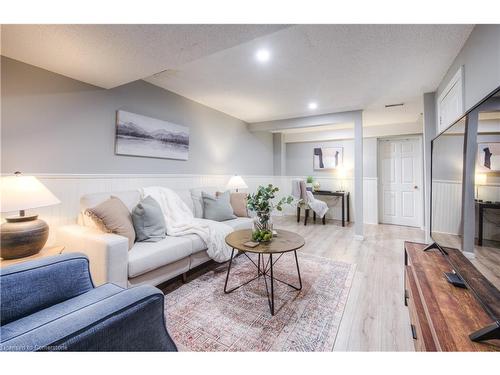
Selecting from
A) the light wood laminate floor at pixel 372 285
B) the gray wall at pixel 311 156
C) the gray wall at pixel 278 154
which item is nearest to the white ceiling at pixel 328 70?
the gray wall at pixel 311 156

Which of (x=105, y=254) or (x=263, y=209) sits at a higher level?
(x=263, y=209)

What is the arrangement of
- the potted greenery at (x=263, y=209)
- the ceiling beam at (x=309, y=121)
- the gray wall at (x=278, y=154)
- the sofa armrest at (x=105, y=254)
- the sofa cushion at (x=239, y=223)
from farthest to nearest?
1. the gray wall at (x=278, y=154)
2. the ceiling beam at (x=309, y=121)
3. the sofa cushion at (x=239, y=223)
4. the potted greenery at (x=263, y=209)
5. the sofa armrest at (x=105, y=254)

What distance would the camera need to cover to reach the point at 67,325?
578mm

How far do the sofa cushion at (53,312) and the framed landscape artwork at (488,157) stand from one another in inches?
70.6

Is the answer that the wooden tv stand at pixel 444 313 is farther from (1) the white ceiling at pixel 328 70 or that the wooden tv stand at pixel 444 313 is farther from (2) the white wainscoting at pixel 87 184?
(2) the white wainscoting at pixel 87 184

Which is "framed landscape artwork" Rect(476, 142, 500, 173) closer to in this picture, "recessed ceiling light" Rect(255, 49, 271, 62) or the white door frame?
"recessed ceiling light" Rect(255, 49, 271, 62)

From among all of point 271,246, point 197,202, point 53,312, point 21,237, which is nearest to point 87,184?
point 21,237

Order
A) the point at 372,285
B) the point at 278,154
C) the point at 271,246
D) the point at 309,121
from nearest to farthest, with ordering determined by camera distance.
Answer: the point at 271,246
the point at 372,285
the point at 309,121
the point at 278,154

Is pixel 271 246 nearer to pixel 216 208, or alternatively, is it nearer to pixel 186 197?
pixel 216 208

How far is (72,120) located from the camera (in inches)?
85.4

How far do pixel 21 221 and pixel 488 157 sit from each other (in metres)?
2.71

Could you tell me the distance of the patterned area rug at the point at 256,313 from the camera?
140cm

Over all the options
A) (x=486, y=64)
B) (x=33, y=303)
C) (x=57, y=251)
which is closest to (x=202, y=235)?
(x=57, y=251)

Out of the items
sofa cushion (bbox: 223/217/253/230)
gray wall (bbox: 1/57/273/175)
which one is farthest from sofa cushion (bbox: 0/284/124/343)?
sofa cushion (bbox: 223/217/253/230)
